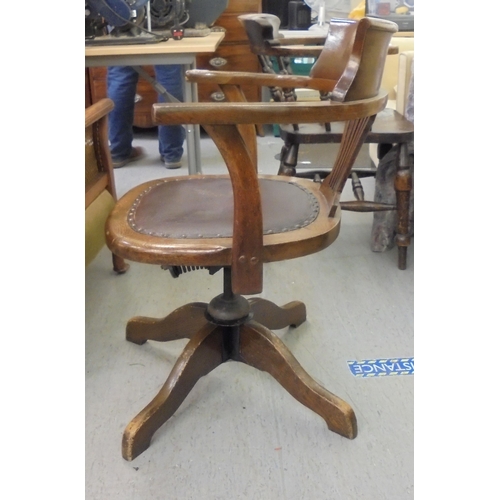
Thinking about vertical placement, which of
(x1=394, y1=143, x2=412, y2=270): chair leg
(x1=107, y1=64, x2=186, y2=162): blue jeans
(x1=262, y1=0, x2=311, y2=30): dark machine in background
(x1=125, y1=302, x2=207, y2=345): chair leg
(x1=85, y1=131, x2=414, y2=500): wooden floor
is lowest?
(x1=85, y1=131, x2=414, y2=500): wooden floor

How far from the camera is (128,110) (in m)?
2.79

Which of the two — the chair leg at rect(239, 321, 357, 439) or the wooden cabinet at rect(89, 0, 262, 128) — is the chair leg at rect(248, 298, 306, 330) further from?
the wooden cabinet at rect(89, 0, 262, 128)

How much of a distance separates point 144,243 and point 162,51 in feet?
3.49

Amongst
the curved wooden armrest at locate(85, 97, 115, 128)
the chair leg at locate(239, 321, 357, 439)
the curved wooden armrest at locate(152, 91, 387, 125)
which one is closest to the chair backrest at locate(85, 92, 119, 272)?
the curved wooden armrest at locate(85, 97, 115, 128)

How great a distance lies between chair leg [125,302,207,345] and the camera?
4.28 feet

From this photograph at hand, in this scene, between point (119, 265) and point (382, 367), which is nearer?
point (382, 367)

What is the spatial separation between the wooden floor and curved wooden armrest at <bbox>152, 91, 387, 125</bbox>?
0.67 meters

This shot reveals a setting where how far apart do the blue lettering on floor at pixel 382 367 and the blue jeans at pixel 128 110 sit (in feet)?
5.85

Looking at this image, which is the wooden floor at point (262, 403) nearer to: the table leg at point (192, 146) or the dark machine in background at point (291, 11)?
the table leg at point (192, 146)

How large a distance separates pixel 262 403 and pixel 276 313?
27cm

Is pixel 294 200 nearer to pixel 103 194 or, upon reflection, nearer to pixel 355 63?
Answer: pixel 355 63

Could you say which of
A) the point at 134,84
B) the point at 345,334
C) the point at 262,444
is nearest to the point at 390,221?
the point at 345,334

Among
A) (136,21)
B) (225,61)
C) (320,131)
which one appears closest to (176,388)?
(320,131)

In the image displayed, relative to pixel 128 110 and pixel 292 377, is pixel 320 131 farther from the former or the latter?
pixel 128 110
